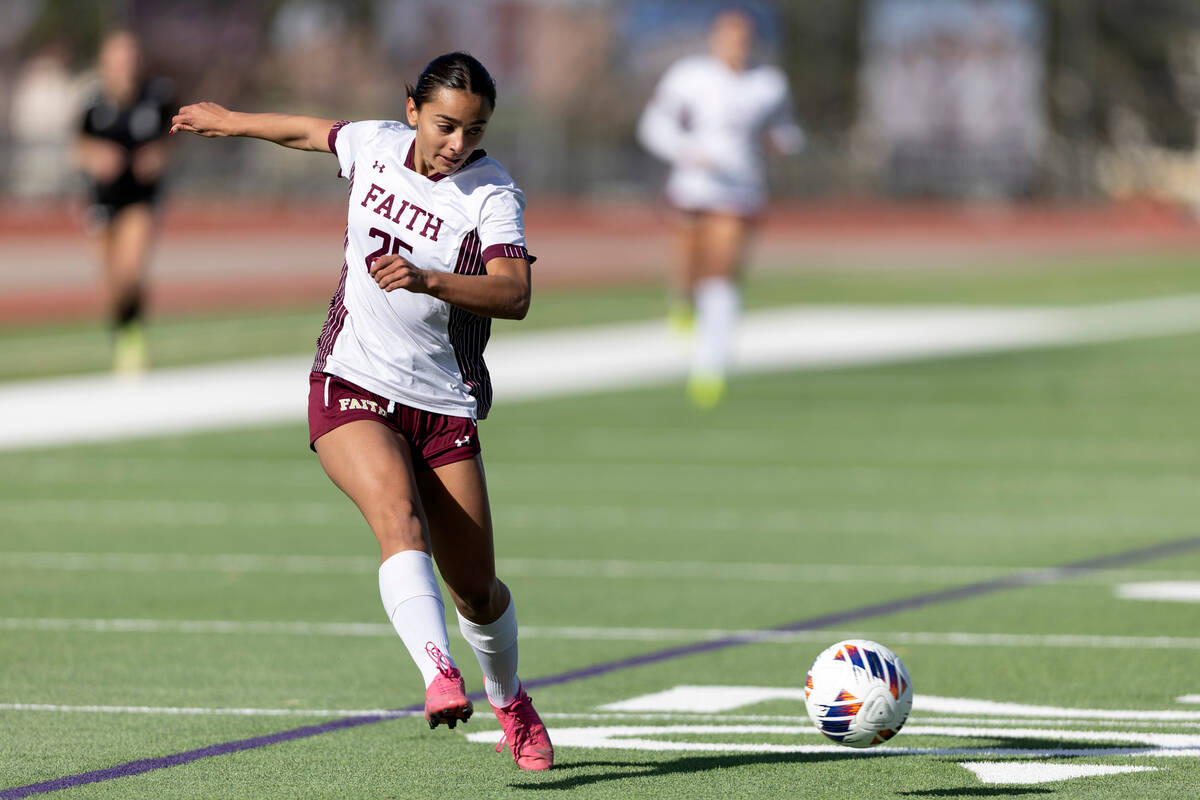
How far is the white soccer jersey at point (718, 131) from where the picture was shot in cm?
1723

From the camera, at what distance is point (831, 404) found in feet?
62.4

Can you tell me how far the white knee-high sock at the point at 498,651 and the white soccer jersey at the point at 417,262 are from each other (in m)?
0.59

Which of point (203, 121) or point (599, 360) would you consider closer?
point (203, 121)

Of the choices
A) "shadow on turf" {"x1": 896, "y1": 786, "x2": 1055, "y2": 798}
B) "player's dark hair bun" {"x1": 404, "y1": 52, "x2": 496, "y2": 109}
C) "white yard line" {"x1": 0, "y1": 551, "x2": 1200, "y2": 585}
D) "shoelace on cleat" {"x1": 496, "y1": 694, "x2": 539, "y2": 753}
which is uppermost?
"player's dark hair bun" {"x1": 404, "y1": 52, "x2": 496, "y2": 109}

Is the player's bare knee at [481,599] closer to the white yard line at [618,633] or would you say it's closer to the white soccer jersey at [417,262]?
the white soccer jersey at [417,262]

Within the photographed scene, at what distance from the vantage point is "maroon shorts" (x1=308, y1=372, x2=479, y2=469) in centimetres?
621

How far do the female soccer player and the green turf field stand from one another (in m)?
0.53

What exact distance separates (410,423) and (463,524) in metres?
0.31

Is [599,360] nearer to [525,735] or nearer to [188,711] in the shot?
[188,711]

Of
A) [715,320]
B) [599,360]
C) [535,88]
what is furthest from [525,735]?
[535,88]

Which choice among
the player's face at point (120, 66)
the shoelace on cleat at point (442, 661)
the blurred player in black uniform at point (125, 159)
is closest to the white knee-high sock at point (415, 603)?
the shoelace on cleat at point (442, 661)

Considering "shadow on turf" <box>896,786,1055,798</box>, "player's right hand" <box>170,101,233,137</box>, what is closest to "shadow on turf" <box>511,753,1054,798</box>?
"shadow on turf" <box>896,786,1055,798</box>

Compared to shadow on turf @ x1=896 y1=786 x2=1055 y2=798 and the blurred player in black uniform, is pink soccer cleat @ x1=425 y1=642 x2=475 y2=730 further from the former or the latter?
the blurred player in black uniform

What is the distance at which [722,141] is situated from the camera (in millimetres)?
17297
